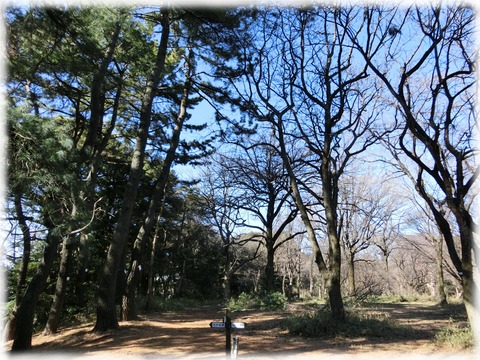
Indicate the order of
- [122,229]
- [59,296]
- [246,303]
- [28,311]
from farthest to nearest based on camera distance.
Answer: [246,303] < [59,296] < [122,229] < [28,311]

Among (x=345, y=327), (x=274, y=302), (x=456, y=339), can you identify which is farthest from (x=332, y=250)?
(x=274, y=302)

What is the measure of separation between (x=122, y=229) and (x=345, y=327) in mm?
6239

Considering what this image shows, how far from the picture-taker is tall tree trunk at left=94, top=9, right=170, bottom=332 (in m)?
8.77

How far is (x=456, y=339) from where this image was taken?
670 centimetres

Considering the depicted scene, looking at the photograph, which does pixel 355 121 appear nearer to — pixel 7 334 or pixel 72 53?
pixel 72 53

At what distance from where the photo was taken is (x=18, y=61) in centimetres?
595

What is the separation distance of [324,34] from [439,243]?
12651mm

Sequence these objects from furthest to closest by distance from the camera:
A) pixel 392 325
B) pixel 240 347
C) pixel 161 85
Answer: pixel 161 85 → pixel 392 325 → pixel 240 347

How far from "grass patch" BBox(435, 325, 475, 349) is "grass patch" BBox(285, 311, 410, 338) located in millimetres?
1290

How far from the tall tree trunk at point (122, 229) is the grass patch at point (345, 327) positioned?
4.73 m

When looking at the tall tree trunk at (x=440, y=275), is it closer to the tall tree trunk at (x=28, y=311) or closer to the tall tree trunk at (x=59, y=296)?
the tall tree trunk at (x=59, y=296)

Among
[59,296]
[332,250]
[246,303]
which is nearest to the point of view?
[332,250]

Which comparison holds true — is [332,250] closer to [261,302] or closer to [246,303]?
[261,302]

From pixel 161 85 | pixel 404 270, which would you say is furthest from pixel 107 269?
pixel 404 270
